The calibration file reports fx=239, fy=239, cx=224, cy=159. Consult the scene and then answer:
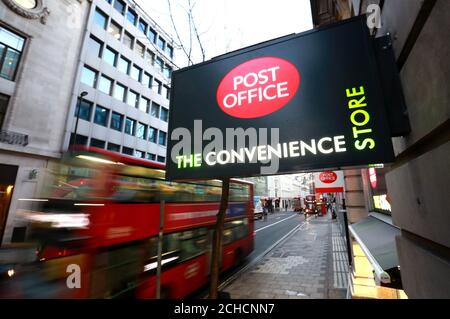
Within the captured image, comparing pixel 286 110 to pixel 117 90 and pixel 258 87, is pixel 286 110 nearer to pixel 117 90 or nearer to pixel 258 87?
pixel 258 87

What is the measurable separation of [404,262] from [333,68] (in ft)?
6.02

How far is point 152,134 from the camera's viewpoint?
97.2ft

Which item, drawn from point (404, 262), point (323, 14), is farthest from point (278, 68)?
point (323, 14)

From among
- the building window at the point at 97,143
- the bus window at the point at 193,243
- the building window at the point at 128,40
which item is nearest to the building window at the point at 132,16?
the building window at the point at 128,40

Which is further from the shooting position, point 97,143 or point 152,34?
point 152,34

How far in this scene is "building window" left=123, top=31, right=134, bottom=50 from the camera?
26634mm

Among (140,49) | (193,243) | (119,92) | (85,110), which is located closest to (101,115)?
(85,110)

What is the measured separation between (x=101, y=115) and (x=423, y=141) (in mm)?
25962

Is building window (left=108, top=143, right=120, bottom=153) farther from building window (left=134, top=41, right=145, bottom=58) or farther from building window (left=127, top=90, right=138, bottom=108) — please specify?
building window (left=134, top=41, right=145, bottom=58)

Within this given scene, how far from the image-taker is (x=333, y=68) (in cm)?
186

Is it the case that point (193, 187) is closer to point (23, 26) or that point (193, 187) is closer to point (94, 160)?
point (94, 160)

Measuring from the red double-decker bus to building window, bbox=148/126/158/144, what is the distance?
22909 millimetres

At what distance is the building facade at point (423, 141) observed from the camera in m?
1.20
